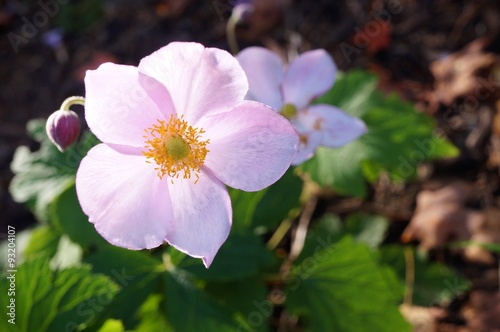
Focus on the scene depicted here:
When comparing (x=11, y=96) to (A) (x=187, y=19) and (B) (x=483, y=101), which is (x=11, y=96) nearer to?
(A) (x=187, y=19)

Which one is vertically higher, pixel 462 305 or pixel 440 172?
pixel 440 172

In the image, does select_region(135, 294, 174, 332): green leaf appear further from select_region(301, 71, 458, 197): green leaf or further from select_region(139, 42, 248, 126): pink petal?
select_region(139, 42, 248, 126): pink petal


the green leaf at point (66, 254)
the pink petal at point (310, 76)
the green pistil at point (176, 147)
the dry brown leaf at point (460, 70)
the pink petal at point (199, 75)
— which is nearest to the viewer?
the pink petal at point (199, 75)

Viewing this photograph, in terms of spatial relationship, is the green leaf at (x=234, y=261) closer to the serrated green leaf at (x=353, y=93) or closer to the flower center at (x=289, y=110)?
the flower center at (x=289, y=110)

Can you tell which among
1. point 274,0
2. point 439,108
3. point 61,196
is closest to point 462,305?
point 439,108

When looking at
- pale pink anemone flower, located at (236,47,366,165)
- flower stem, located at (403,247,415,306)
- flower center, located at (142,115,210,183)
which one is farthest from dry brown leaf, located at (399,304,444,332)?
flower center, located at (142,115,210,183)

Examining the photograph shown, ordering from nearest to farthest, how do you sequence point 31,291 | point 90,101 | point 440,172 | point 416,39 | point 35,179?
point 90,101, point 31,291, point 35,179, point 440,172, point 416,39

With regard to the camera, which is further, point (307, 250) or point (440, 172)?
point (440, 172)

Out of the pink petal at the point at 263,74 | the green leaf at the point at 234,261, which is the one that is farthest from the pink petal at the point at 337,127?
the green leaf at the point at 234,261
